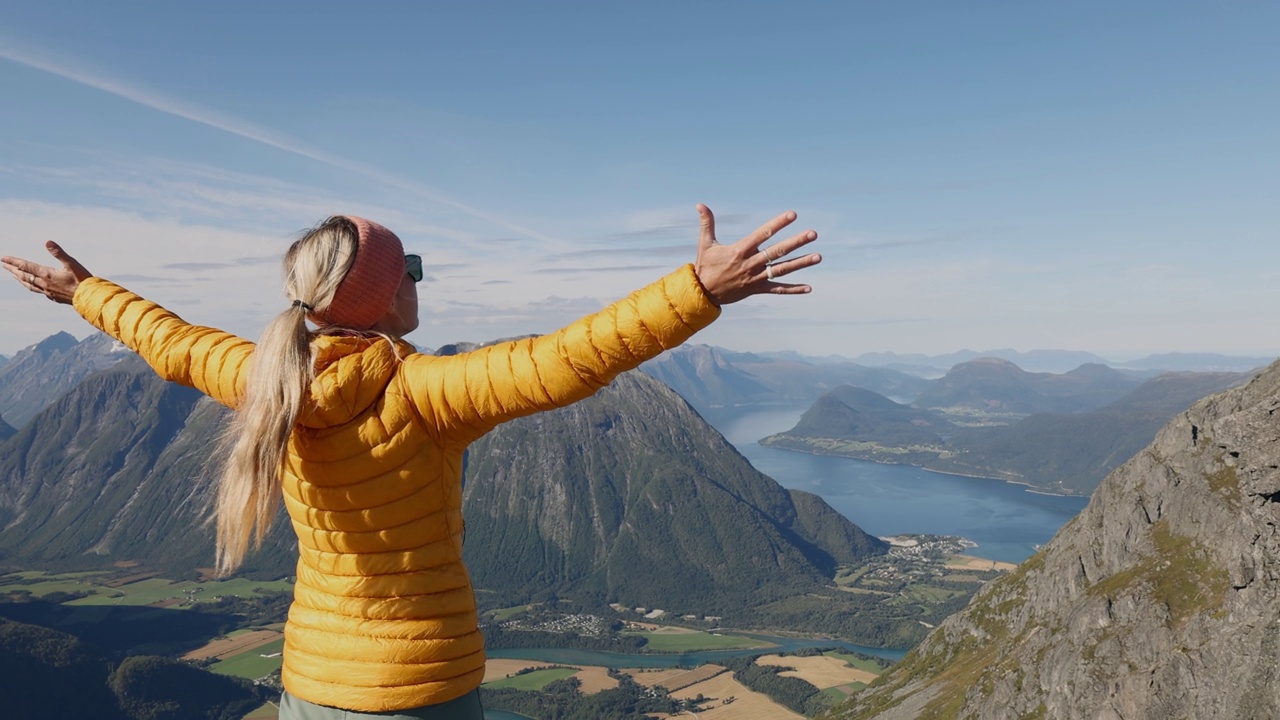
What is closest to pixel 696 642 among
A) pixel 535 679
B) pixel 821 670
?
pixel 821 670

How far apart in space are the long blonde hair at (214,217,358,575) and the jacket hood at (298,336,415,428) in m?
0.07

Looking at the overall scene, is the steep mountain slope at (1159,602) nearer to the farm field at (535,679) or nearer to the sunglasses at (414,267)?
the sunglasses at (414,267)

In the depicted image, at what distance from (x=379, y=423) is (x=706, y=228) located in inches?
79.7

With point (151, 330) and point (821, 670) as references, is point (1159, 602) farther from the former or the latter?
point (821, 670)

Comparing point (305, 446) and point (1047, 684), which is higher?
point (305, 446)

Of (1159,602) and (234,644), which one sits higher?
(1159,602)

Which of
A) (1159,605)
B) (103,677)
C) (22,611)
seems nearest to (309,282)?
(1159,605)

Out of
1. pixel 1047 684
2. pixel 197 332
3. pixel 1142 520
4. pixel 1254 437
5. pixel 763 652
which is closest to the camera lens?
pixel 197 332

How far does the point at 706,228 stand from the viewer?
162 inches

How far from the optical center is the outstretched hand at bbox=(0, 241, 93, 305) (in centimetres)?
579

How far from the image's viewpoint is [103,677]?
440 feet

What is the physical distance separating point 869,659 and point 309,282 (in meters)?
175

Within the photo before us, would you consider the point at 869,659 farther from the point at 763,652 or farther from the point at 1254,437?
the point at 1254,437

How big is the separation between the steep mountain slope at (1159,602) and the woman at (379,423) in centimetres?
6403
